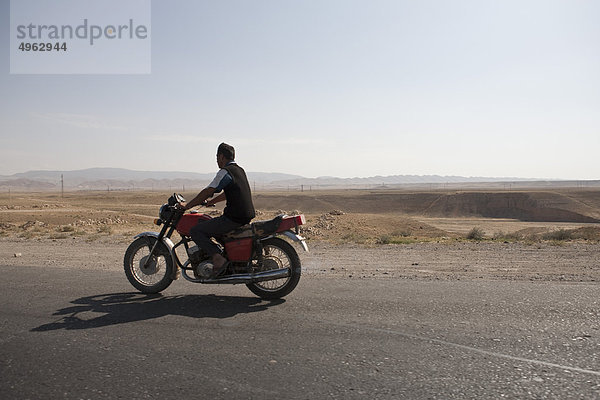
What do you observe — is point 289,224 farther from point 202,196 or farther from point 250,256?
point 202,196

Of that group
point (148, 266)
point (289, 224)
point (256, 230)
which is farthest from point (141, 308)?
point (289, 224)

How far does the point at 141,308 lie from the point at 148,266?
3.56ft

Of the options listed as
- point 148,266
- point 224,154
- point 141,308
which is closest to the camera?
point 141,308

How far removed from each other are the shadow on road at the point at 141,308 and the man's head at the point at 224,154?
187 cm

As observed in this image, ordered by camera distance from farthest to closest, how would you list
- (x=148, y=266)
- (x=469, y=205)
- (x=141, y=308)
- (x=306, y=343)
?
1. (x=469, y=205)
2. (x=148, y=266)
3. (x=141, y=308)
4. (x=306, y=343)

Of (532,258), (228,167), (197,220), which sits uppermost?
(228,167)

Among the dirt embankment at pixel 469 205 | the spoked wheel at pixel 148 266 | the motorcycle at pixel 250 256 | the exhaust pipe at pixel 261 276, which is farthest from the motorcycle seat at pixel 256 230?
the dirt embankment at pixel 469 205

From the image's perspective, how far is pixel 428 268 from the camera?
409 inches

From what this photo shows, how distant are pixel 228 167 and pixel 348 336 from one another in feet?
9.09

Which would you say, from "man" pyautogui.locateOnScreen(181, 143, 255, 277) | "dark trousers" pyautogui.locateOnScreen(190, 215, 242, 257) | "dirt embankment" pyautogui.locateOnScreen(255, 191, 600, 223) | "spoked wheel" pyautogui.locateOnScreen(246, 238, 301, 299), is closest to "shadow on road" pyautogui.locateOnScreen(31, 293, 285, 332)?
"spoked wheel" pyautogui.locateOnScreen(246, 238, 301, 299)

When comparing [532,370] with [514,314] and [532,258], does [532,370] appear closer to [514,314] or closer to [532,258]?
[514,314]

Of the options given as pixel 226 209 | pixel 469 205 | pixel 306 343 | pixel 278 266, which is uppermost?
pixel 226 209

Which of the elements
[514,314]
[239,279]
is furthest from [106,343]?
[514,314]

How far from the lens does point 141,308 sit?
596 cm
